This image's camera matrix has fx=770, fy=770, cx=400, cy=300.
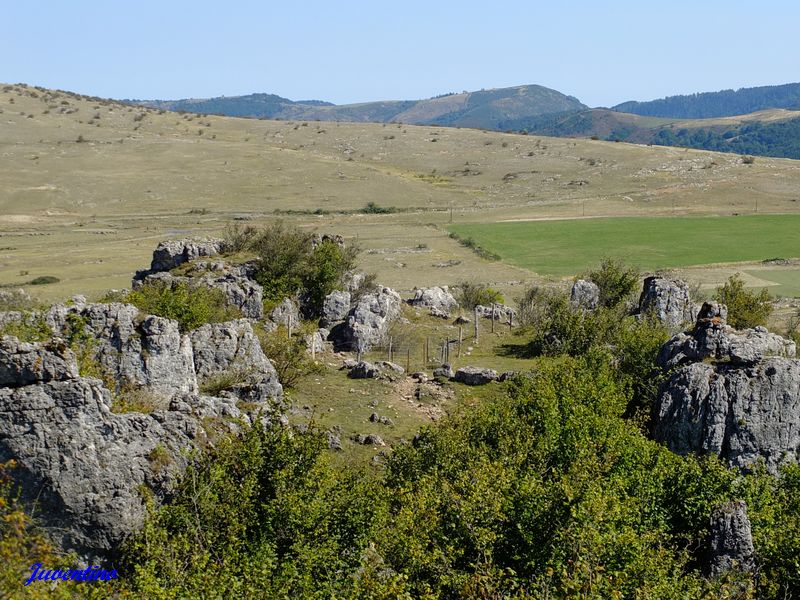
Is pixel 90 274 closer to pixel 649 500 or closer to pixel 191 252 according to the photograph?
pixel 191 252

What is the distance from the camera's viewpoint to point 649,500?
19.8 m

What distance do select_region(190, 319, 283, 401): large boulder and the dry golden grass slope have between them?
125 ft

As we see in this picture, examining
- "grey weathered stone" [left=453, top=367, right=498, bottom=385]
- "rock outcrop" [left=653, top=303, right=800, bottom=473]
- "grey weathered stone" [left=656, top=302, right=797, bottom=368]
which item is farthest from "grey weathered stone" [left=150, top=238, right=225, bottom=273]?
"rock outcrop" [left=653, top=303, right=800, bottom=473]

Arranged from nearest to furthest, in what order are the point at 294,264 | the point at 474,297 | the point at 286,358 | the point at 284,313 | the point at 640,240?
the point at 286,358
the point at 284,313
the point at 294,264
the point at 474,297
the point at 640,240

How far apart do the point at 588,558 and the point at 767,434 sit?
13.2 metres

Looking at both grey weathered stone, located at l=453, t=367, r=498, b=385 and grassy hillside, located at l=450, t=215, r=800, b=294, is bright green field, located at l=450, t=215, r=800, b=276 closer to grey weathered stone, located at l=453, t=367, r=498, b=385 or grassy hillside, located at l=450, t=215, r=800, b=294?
grassy hillside, located at l=450, t=215, r=800, b=294

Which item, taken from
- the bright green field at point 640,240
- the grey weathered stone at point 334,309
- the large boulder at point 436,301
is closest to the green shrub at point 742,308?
the large boulder at point 436,301

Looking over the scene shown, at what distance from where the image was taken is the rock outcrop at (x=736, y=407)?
995 inches

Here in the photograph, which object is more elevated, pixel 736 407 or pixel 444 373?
pixel 736 407

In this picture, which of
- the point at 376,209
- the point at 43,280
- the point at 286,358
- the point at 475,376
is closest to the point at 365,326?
the point at 475,376

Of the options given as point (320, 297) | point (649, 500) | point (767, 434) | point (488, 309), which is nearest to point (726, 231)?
point (488, 309)

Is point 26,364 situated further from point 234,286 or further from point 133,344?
point 234,286

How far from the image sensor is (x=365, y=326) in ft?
143

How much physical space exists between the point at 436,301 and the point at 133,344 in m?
29.7
